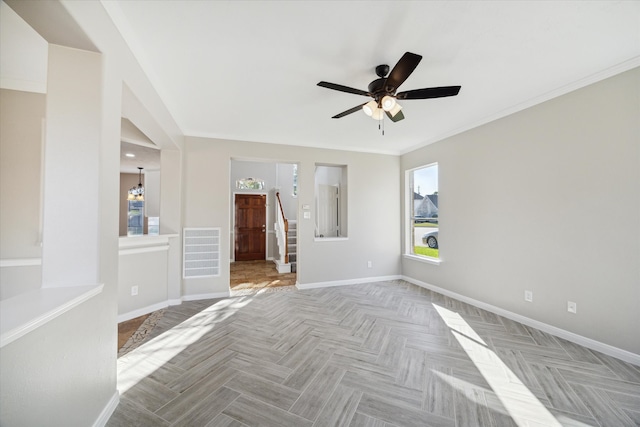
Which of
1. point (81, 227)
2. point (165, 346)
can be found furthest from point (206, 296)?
point (81, 227)

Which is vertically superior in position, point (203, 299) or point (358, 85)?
point (358, 85)

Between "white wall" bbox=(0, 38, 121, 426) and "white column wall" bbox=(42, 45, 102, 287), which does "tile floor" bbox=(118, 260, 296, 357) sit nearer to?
"white wall" bbox=(0, 38, 121, 426)

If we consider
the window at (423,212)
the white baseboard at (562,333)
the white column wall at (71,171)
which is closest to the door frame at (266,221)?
the window at (423,212)

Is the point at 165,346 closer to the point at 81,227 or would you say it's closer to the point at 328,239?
the point at 81,227

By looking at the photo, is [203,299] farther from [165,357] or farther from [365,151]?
[365,151]

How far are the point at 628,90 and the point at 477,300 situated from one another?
2853mm

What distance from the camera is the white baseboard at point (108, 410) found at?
155 cm

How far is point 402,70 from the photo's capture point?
203cm

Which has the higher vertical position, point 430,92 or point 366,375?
point 430,92

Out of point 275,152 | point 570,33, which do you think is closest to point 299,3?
point 570,33

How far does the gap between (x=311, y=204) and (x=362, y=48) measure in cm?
293

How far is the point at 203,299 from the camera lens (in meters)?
4.05

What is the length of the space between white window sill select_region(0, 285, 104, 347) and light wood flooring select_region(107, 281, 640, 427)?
3.14 ft

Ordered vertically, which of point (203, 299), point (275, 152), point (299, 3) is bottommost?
point (203, 299)
